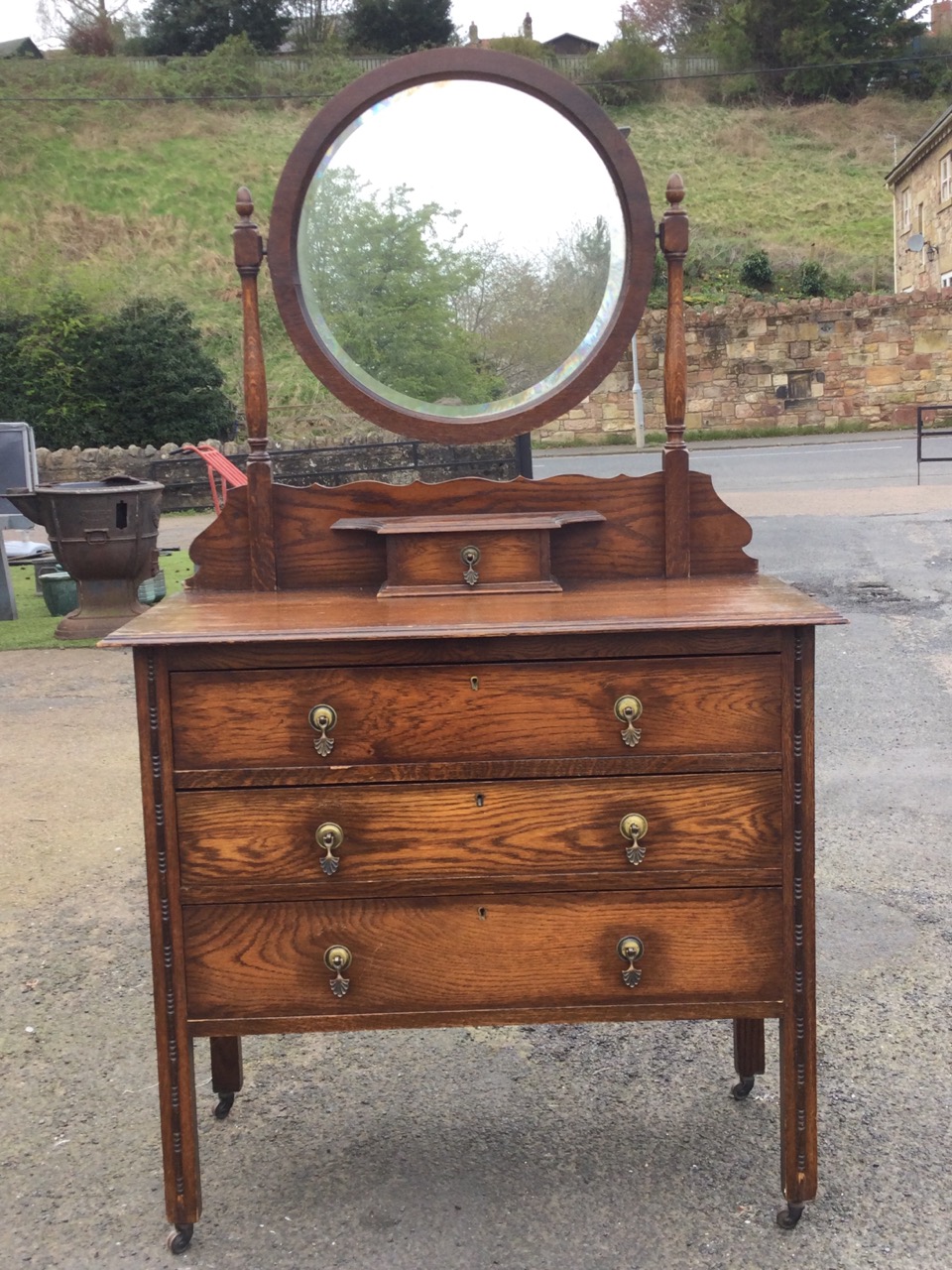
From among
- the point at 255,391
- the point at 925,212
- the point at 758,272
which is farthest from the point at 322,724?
the point at 925,212

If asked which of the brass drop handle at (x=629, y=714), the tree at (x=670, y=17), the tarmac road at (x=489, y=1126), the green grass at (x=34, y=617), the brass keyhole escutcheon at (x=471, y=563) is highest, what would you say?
the tree at (x=670, y=17)

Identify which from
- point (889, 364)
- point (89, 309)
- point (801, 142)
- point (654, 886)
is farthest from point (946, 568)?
point (801, 142)

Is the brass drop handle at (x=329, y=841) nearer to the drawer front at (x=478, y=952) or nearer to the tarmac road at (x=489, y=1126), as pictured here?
the drawer front at (x=478, y=952)

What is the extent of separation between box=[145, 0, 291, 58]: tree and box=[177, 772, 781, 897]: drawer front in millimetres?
54827

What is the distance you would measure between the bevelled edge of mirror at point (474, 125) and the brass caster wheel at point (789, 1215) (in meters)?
1.60

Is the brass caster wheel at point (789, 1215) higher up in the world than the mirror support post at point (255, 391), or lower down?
lower down

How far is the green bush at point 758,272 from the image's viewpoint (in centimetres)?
3281

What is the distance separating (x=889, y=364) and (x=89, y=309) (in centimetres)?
1788

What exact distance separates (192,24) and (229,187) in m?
31.9

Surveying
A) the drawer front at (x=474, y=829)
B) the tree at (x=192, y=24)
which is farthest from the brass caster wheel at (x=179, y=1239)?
the tree at (x=192, y=24)

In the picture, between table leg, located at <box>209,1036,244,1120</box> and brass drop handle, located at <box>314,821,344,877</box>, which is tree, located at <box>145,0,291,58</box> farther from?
brass drop handle, located at <box>314,821,344,877</box>

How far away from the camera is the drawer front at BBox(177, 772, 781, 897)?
2.12 metres

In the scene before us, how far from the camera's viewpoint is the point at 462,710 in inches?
82.7

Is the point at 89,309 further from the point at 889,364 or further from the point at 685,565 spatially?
the point at 685,565
